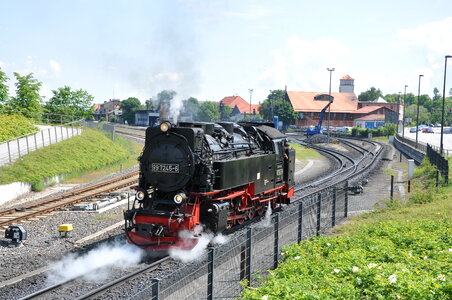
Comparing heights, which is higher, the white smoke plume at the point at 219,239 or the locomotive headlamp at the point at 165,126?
the locomotive headlamp at the point at 165,126

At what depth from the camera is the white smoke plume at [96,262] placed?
993 cm

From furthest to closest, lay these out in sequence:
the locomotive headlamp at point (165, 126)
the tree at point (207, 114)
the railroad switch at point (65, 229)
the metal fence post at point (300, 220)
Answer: the tree at point (207, 114)
the railroad switch at point (65, 229)
the locomotive headlamp at point (165, 126)
the metal fence post at point (300, 220)

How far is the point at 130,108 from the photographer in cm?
10969

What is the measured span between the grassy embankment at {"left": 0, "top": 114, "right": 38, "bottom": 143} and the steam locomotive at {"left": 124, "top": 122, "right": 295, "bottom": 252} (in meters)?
17.0

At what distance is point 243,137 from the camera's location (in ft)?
48.6

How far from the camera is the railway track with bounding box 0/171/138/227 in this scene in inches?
619

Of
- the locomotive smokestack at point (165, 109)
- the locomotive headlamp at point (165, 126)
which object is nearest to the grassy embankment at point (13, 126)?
the locomotive smokestack at point (165, 109)

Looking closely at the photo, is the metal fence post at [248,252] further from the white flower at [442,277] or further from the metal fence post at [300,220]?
the white flower at [442,277]

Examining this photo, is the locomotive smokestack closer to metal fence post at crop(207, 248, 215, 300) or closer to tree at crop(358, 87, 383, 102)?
metal fence post at crop(207, 248, 215, 300)

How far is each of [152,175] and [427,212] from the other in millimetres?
8519

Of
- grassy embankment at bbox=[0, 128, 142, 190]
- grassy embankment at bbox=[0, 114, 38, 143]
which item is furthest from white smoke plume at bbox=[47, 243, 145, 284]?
grassy embankment at bbox=[0, 114, 38, 143]

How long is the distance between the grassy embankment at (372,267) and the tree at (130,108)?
96.6 meters

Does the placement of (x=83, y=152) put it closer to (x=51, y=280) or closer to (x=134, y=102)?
(x=51, y=280)

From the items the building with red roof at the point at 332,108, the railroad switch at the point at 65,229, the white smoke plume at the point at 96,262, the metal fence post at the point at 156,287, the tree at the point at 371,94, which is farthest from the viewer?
the tree at the point at 371,94
